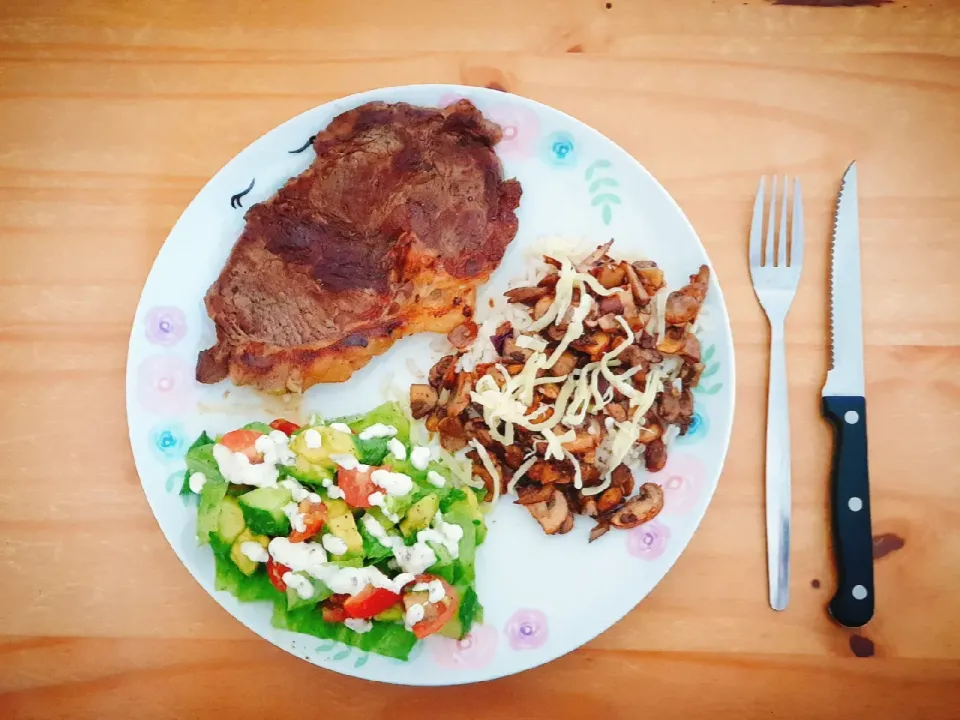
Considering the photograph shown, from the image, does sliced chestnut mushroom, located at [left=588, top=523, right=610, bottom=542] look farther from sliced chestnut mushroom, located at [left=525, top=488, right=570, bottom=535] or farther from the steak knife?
the steak knife

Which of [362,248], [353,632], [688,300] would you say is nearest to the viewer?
[353,632]

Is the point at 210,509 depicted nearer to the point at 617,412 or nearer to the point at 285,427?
the point at 285,427

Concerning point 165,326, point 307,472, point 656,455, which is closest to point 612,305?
point 656,455

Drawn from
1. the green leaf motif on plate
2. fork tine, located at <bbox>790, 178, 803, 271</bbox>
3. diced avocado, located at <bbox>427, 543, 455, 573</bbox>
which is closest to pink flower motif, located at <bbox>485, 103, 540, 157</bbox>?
the green leaf motif on plate

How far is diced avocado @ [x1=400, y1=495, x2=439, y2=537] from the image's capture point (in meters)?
1.72

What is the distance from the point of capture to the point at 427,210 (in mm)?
1972

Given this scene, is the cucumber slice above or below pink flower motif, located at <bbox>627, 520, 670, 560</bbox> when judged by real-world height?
below

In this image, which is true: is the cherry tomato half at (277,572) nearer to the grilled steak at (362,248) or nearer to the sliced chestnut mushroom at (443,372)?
the grilled steak at (362,248)

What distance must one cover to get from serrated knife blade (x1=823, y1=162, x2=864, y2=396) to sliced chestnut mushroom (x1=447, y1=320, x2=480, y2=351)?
3.34 ft

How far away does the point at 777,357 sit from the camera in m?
2.03

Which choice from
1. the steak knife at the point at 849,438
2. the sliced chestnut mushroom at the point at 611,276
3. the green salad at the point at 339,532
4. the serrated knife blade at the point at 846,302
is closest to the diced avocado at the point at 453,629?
the green salad at the point at 339,532

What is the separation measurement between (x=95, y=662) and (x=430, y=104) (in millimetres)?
1895

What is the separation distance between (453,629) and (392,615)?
0.19 metres

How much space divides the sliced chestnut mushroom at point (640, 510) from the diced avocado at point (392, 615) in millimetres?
600
